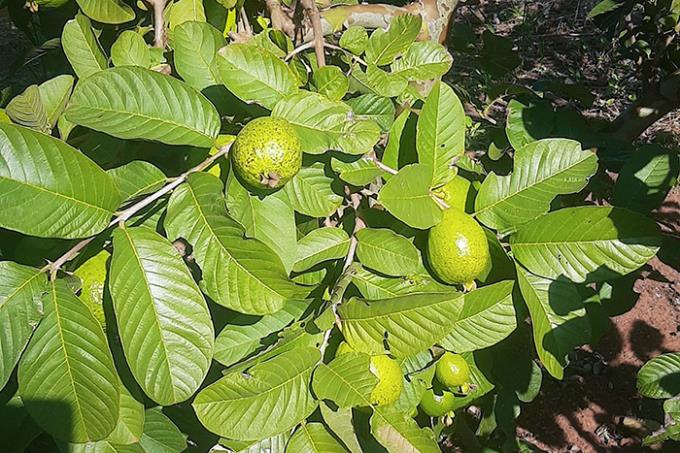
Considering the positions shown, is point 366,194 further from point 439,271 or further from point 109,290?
point 109,290

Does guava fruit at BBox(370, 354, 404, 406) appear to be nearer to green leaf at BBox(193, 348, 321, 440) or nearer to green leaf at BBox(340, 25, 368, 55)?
green leaf at BBox(193, 348, 321, 440)

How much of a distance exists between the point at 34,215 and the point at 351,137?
39cm

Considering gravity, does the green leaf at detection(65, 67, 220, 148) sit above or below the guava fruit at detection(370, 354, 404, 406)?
above

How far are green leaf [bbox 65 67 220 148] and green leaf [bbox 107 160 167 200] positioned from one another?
5 cm

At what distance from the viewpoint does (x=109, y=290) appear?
2.44 ft

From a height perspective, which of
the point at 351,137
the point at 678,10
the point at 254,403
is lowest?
the point at 254,403

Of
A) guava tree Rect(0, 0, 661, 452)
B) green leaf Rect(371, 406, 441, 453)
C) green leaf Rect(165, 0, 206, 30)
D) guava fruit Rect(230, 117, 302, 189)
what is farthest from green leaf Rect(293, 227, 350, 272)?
green leaf Rect(165, 0, 206, 30)

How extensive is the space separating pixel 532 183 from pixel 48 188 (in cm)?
66

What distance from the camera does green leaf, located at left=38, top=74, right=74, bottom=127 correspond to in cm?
95

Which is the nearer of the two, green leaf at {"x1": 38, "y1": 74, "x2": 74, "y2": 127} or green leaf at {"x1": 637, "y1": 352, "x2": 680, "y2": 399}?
green leaf at {"x1": 38, "y1": 74, "x2": 74, "y2": 127}

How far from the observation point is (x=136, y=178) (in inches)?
31.9

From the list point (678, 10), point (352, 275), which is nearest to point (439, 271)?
point (352, 275)

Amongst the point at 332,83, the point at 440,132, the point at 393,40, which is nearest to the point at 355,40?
the point at 393,40

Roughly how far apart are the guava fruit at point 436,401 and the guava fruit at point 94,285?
55 cm
